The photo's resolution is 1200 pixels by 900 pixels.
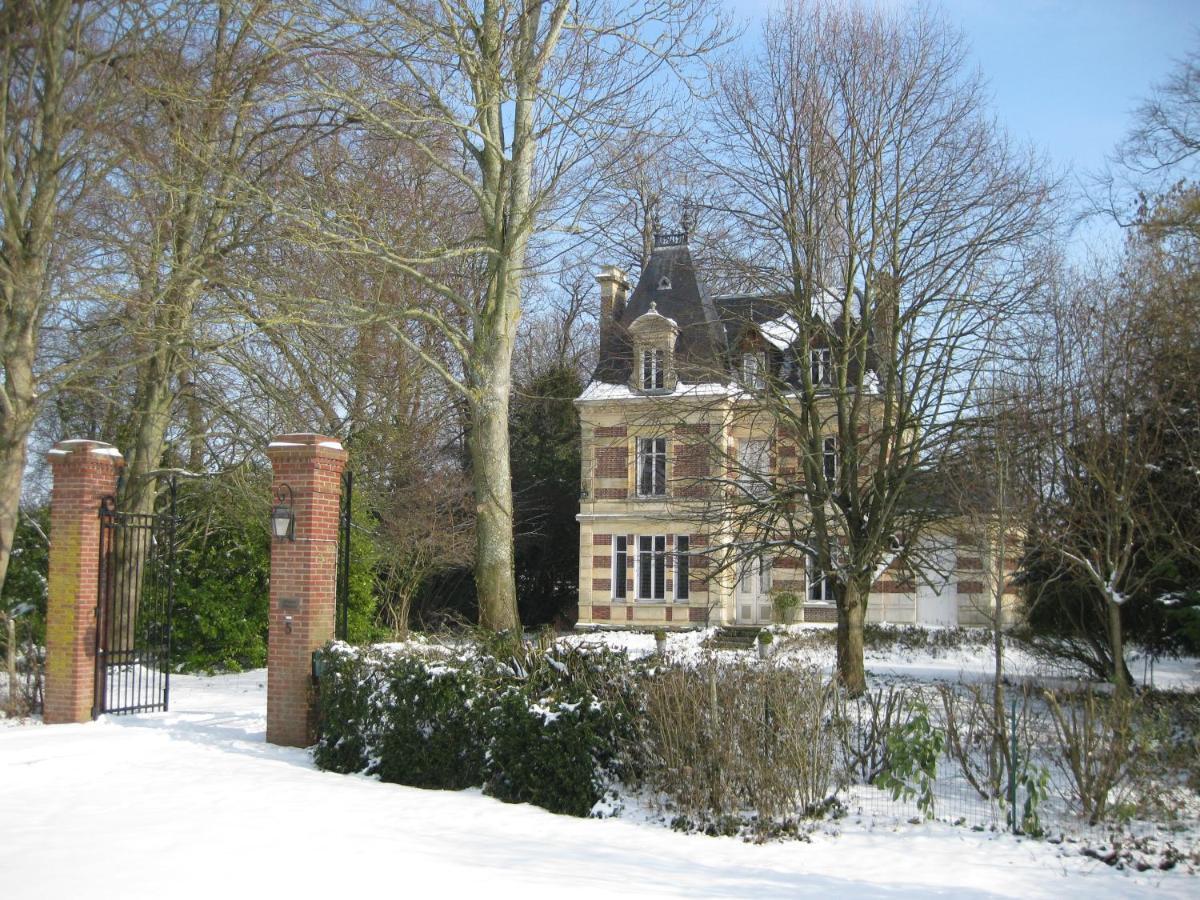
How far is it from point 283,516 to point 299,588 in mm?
736

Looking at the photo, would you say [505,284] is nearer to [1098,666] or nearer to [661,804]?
[661,804]

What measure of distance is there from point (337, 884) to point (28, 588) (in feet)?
48.1

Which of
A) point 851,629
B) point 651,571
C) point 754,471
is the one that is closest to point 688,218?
point 754,471

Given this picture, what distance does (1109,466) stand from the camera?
1150 cm

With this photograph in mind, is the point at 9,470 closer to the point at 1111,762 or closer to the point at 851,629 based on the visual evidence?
the point at 851,629

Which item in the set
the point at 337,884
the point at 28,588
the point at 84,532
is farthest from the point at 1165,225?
the point at 28,588

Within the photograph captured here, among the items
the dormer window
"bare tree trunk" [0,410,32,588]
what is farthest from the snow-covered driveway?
the dormer window

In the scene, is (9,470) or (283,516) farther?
(9,470)

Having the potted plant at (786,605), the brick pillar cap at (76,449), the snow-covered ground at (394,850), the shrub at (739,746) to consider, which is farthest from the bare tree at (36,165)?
the potted plant at (786,605)

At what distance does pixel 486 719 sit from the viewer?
884cm

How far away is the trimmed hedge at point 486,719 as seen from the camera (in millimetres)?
8406

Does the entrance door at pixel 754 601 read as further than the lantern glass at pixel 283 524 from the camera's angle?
Yes

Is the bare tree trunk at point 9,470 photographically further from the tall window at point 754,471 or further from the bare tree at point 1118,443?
the bare tree at point 1118,443

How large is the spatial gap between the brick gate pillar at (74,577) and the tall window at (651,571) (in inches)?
651
